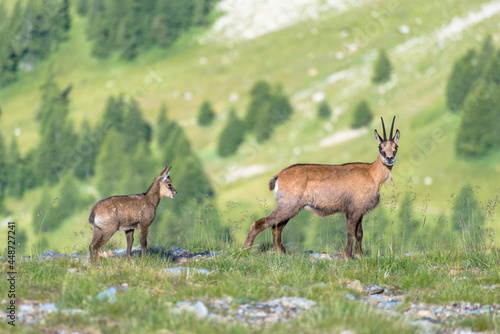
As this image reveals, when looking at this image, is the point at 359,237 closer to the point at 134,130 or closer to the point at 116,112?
the point at 134,130

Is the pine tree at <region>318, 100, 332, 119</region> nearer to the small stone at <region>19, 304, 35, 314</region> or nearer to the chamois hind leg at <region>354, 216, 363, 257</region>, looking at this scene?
the chamois hind leg at <region>354, 216, 363, 257</region>

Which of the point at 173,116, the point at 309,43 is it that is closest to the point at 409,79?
the point at 309,43

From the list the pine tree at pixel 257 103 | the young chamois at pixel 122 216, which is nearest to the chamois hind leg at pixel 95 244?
the young chamois at pixel 122 216

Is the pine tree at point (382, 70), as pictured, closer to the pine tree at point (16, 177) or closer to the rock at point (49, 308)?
the pine tree at point (16, 177)

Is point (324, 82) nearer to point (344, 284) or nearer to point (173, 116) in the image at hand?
point (173, 116)

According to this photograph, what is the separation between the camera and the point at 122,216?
11.7 m

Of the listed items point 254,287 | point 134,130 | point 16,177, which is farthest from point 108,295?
point 134,130

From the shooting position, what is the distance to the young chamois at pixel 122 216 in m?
11.5

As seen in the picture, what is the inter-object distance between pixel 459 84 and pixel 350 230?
13573 centimetres

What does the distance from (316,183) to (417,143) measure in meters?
A: 121

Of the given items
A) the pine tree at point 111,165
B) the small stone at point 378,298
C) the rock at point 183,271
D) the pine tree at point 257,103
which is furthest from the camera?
the pine tree at point 257,103

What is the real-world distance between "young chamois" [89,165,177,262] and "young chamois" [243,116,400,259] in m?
2.27

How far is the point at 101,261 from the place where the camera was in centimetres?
1115

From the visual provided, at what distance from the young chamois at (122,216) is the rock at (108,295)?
108 inches
